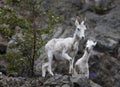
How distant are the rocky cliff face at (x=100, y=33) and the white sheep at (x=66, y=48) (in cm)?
243

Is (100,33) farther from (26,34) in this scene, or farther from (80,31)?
(80,31)

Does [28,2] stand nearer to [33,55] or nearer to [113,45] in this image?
[33,55]

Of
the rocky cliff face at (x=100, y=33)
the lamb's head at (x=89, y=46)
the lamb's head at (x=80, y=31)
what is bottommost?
the rocky cliff face at (x=100, y=33)

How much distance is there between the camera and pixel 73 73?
1639 centimetres

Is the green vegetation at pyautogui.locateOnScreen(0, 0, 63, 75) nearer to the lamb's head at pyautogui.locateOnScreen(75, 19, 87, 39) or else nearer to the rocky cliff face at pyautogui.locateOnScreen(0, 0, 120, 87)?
the rocky cliff face at pyautogui.locateOnScreen(0, 0, 120, 87)

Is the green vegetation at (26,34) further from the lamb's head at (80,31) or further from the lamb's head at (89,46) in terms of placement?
the lamb's head at (80,31)

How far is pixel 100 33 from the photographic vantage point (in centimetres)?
2606

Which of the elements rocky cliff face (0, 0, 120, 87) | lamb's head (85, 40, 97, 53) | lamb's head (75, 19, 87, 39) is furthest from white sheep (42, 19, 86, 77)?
rocky cliff face (0, 0, 120, 87)

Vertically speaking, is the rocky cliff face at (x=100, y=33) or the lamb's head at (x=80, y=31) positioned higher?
the lamb's head at (x=80, y=31)

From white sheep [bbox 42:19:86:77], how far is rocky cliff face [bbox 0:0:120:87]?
243 centimetres

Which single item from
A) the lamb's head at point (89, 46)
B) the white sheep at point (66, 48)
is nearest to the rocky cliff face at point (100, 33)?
the white sheep at point (66, 48)

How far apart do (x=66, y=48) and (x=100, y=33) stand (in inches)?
393

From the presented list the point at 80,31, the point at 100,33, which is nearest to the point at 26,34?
the point at 80,31

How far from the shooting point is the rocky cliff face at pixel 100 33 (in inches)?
940
